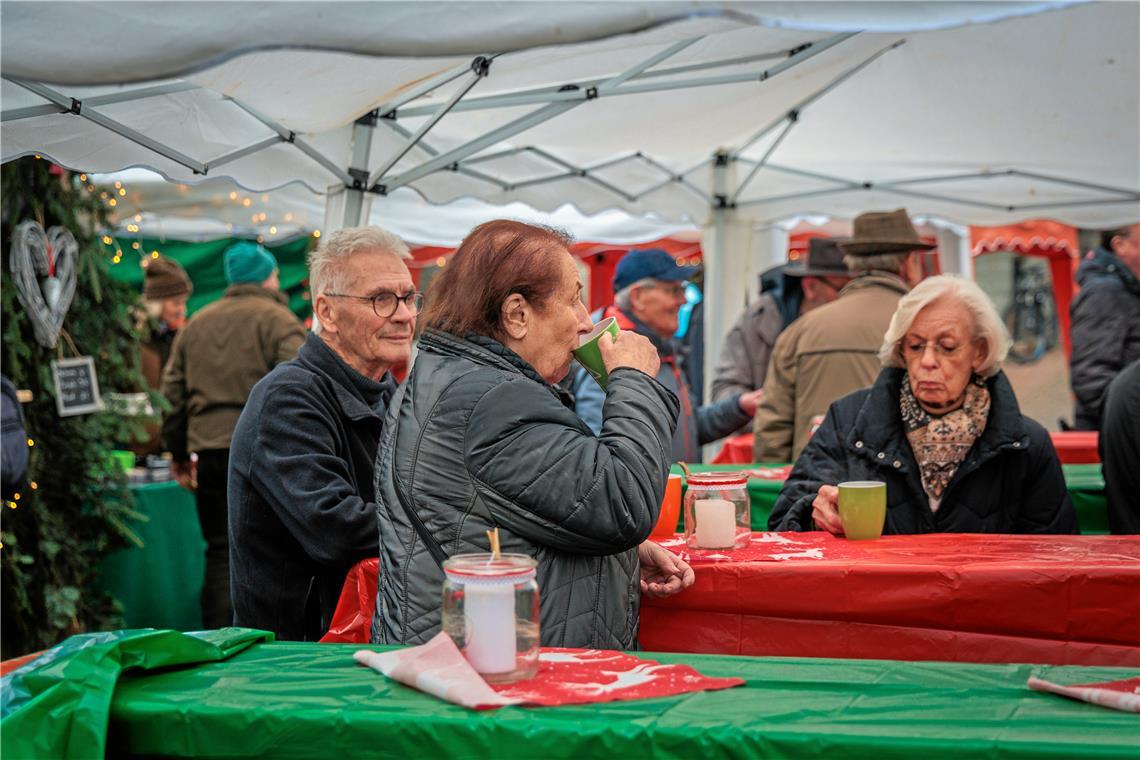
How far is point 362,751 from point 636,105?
4300mm

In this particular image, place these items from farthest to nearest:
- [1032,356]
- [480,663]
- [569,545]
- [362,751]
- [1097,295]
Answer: [1032,356] → [1097,295] → [569,545] → [480,663] → [362,751]

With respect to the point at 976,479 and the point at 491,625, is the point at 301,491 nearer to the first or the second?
the point at 491,625

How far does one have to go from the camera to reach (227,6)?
193 centimetres

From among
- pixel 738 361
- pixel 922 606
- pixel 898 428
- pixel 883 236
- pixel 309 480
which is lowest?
pixel 922 606

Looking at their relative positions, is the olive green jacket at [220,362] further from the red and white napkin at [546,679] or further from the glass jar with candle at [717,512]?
the red and white napkin at [546,679]

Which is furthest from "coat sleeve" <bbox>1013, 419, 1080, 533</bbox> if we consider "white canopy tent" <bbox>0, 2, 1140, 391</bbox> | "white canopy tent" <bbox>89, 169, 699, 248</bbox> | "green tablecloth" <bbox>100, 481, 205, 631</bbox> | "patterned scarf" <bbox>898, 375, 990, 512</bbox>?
"green tablecloth" <bbox>100, 481, 205, 631</bbox>

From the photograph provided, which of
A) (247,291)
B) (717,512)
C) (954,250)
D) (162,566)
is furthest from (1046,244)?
(717,512)

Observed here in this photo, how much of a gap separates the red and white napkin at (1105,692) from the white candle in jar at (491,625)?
0.75m

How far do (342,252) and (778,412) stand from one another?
2.24 m

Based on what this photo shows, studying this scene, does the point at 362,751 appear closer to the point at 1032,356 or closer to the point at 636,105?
the point at 636,105

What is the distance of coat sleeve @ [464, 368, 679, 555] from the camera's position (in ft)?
6.61

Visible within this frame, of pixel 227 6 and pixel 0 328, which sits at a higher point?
pixel 227 6

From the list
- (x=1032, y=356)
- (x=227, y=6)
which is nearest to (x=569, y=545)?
(x=227, y=6)

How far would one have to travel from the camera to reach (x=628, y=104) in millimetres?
5531
